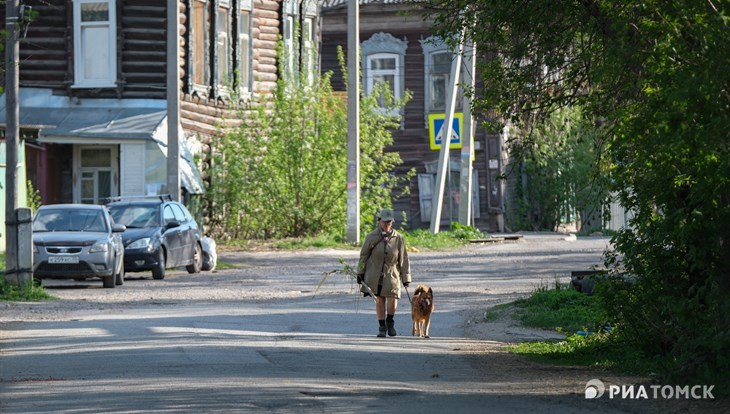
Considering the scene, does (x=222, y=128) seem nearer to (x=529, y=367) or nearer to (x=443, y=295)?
(x=443, y=295)

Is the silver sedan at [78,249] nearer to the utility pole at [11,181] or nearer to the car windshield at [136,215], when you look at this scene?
the utility pole at [11,181]

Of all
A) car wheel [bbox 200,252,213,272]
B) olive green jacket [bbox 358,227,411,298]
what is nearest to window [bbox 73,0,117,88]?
car wheel [bbox 200,252,213,272]

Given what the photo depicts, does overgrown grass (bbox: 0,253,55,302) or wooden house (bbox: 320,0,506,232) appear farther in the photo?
wooden house (bbox: 320,0,506,232)

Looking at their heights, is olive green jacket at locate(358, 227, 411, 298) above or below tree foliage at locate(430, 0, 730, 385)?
below

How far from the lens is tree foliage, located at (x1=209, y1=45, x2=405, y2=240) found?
39812 millimetres

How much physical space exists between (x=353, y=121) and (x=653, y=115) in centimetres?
2640

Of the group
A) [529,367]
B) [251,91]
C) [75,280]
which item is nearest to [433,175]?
[251,91]

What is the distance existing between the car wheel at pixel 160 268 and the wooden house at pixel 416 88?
2577 centimetres

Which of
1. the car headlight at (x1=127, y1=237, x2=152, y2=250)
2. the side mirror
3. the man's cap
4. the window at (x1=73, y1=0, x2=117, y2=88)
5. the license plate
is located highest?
the window at (x1=73, y1=0, x2=117, y2=88)

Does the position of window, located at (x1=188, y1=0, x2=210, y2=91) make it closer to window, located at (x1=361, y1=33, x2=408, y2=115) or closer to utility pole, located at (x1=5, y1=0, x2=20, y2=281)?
window, located at (x1=361, y1=33, x2=408, y2=115)

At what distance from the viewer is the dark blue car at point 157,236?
27.8 meters

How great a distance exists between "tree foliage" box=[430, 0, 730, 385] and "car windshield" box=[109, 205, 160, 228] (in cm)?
1397

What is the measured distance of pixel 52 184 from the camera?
38531 millimetres

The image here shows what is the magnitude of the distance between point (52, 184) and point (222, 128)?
17.5 feet
